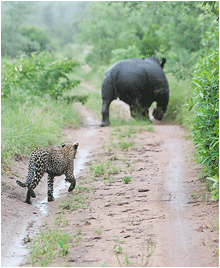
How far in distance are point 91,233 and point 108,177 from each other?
7.71ft

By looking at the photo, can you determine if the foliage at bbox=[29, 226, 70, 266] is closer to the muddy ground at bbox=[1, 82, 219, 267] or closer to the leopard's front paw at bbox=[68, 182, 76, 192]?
the muddy ground at bbox=[1, 82, 219, 267]

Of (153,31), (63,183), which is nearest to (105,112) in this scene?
(63,183)

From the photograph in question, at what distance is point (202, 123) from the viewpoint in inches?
210

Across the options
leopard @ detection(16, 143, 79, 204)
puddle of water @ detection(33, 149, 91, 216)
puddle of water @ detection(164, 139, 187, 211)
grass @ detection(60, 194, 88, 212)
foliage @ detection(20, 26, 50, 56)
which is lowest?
puddle of water @ detection(33, 149, 91, 216)

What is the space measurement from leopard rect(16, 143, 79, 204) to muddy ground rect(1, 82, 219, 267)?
254 millimetres

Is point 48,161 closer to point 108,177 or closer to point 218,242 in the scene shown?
point 108,177

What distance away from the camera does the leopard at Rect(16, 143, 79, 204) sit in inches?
214

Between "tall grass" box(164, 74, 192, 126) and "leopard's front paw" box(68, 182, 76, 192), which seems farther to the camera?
"tall grass" box(164, 74, 192, 126)

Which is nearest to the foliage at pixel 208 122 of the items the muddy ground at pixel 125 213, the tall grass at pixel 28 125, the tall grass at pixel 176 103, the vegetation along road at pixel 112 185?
the vegetation along road at pixel 112 185

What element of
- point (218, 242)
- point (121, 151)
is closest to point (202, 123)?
point (218, 242)

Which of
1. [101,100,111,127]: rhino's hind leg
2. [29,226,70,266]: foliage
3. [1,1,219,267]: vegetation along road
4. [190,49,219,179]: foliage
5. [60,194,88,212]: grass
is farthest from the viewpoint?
[101,100,111,127]: rhino's hind leg

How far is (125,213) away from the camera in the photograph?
5074 mm

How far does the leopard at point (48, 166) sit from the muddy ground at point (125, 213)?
0.83ft

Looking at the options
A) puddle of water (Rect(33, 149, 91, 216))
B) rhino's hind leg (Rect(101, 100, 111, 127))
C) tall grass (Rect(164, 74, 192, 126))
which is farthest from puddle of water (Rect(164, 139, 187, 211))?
tall grass (Rect(164, 74, 192, 126))
